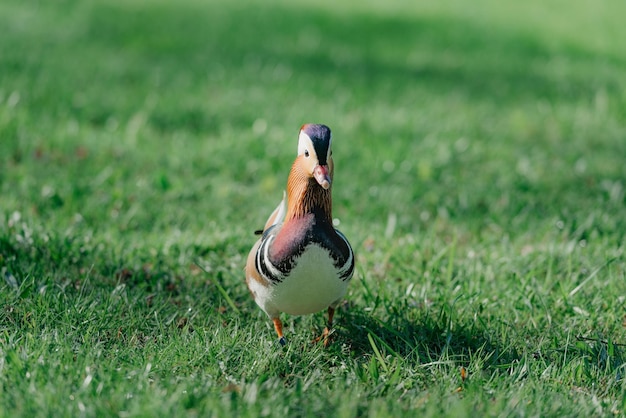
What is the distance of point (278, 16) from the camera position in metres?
8.53

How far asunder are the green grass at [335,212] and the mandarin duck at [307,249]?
0.26 metres

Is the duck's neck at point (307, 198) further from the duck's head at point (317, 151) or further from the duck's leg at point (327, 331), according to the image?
the duck's leg at point (327, 331)

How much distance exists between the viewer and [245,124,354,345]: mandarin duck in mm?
2604

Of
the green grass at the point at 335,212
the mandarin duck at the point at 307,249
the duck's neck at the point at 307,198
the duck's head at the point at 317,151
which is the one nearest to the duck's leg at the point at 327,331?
the green grass at the point at 335,212

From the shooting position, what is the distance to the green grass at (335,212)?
2.64 metres

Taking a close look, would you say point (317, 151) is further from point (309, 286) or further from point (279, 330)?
point (279, 330)

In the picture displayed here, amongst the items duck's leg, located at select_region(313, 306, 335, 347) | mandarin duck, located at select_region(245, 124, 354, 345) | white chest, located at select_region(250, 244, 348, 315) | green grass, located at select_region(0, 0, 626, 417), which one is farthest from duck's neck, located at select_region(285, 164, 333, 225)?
green grass, located at select_region(0, 0, 626, 417)

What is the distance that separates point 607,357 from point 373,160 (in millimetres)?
2306

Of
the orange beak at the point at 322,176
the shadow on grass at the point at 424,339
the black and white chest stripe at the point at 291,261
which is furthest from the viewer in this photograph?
the shadow on grass at the point at 424,339

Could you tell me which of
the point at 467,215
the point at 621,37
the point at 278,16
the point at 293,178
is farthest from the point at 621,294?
the point at 278,16

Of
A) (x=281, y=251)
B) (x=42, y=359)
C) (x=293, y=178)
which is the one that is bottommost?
(x=42, y=359)

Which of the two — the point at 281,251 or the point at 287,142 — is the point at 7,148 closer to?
the point at 287,142

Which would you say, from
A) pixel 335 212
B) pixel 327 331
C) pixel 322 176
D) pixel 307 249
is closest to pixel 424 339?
pixel 327 331

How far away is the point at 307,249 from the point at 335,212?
1.77 meters
